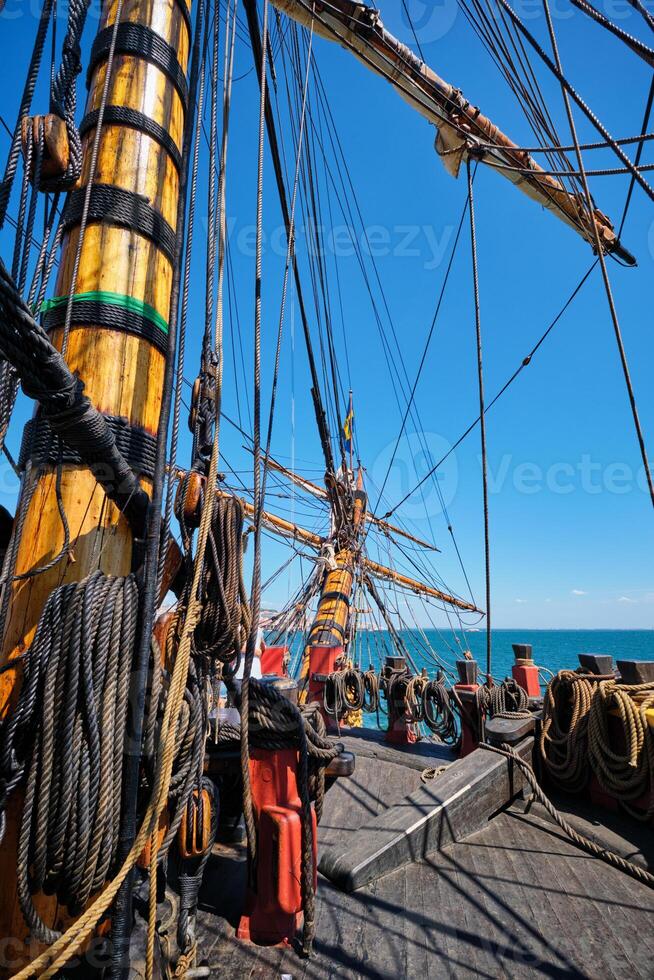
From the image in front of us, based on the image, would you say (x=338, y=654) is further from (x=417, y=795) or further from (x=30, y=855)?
(x=30, y=855)

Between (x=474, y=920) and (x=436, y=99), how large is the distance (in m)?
10.3

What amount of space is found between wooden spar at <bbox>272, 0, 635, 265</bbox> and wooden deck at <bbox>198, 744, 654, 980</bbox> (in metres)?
7.28

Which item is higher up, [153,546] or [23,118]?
[23,118]

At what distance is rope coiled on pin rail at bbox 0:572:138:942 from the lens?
155 centimetres

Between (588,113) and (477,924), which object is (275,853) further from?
(588,113)

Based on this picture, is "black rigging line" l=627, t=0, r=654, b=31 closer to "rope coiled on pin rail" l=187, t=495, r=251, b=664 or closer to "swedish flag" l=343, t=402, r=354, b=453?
"rope coiled on pin rail" l=187, t=495, r=251, b=664

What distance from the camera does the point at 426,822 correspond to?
3439 millimetres

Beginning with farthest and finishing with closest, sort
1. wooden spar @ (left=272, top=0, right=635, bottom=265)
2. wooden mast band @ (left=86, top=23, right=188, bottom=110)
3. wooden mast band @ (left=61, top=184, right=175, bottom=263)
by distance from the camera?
wooden spar @ (left=272, top=0, right=635, bottom=265), wooden mast band @ (left=86, top=23, right=188, bottom=110), wooden mast band @ (left=61, top=184, right=175, bottom=263)

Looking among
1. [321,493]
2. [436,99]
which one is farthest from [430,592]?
[436,99]

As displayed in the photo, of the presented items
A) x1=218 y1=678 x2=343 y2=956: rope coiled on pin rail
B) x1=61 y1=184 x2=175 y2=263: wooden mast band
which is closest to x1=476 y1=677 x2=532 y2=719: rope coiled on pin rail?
x1=218 y1=678 x2=343 y2=956: rope coiled on pin rail

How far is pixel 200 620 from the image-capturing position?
230 cm

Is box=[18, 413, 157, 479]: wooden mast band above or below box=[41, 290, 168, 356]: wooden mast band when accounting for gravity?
below

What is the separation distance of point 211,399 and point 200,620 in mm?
1099

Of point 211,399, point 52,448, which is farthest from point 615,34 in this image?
point 52,448
